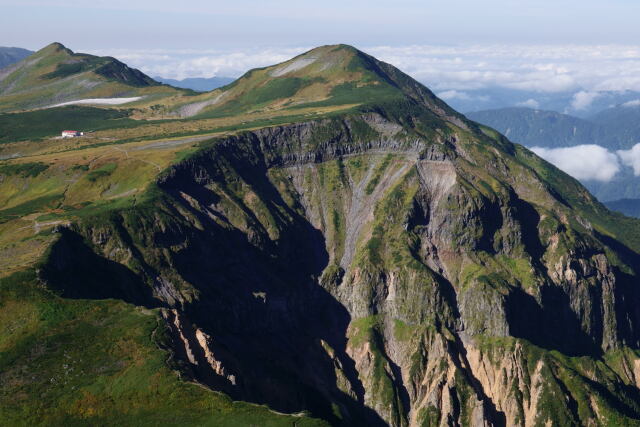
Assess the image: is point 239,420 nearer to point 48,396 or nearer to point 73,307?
point 48,396

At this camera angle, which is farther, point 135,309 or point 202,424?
point 135,309

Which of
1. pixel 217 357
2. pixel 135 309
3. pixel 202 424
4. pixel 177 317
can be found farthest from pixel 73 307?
pixel 202 424

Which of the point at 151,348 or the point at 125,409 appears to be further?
the point at 151,348

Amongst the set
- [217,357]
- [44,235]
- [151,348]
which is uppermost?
[44,235]

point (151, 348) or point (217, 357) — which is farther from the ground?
point (151, 348)

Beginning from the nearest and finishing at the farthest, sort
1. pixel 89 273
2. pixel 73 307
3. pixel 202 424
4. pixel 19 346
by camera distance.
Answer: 1. pixel 202 424
2. pixel 19 346
3. pixel 73 307
4. pixel 89 273

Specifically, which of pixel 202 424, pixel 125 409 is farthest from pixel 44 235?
pixel 202 424

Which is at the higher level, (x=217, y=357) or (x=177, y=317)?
(x=177, y=317)

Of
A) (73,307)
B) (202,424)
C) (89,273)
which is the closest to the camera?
(202,424)

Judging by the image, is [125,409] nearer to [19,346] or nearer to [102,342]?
[102,342]
